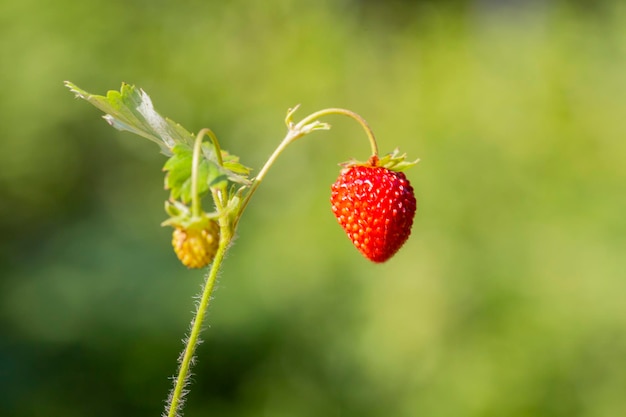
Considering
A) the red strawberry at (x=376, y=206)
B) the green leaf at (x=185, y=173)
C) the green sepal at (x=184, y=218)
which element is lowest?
the green sepal at (x=184, y=218)

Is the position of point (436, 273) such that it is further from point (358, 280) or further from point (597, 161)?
point (597, 161)

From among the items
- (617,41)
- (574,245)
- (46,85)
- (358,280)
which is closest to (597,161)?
(574,245)

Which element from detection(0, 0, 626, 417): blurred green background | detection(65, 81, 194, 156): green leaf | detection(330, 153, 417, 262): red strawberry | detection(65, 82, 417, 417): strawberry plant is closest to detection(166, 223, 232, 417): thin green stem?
detection(65, 82, 417, 417): strawberry plant

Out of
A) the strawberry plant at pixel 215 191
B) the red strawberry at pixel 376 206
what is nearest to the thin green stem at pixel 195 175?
the strawberry plant at pixel 215 191

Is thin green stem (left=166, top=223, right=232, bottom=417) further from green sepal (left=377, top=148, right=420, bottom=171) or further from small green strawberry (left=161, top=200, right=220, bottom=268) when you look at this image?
green sepal (left=377, top=148, right=420, bottom=171)

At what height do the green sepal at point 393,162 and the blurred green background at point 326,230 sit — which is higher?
the blurred green background at point 326,230

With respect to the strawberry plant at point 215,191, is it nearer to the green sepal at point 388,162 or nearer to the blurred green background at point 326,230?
the green sepal at point 388,162

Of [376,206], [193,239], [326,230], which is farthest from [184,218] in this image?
[326,230]

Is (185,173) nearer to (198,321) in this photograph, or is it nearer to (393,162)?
(198,321)

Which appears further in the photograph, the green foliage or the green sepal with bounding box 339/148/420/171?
the green sepal with bounding box 339/148/420/171
